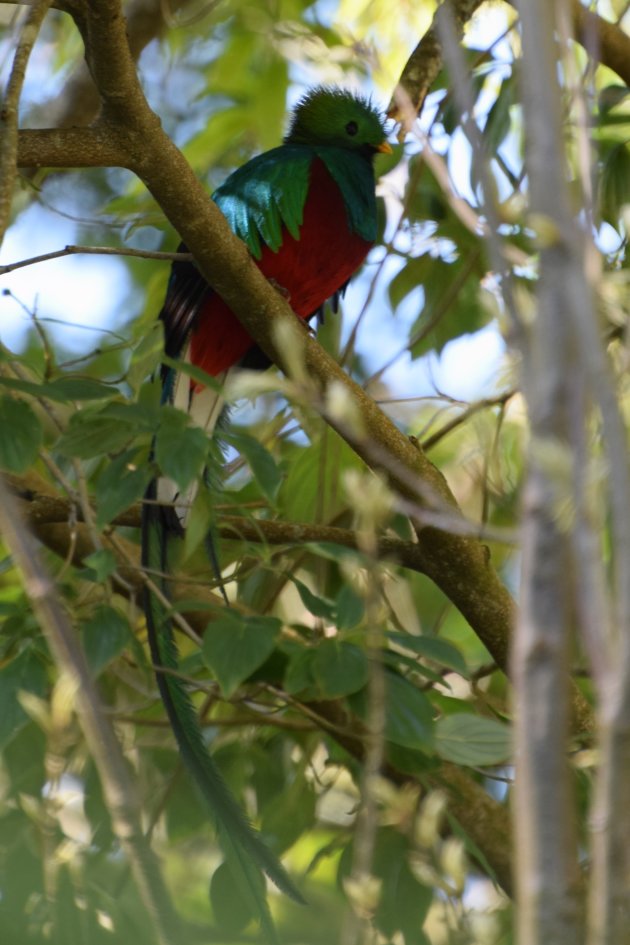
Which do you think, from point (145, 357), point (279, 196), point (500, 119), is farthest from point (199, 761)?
point (500, 119)

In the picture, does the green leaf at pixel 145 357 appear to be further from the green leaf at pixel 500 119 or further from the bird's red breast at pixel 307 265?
the green leaf at pixel 500 119

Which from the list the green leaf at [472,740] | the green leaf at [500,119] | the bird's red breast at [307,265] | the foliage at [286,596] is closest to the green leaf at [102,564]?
the foliage at [286,596]

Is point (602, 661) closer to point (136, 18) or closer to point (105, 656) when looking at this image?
point (105, 656)

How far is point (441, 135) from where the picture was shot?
7.59 ft

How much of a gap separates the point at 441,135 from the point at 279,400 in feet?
2.89

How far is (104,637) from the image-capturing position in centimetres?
144

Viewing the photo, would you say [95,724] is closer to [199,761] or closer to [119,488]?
[119,488]

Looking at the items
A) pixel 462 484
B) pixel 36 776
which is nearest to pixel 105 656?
pixel 36 776

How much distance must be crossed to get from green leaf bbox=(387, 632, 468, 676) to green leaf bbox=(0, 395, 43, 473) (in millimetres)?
503

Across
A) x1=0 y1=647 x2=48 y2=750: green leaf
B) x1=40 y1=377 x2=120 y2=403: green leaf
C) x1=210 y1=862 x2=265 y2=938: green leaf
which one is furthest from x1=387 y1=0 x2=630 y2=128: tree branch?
x1=210 y1=862 x2=265 y2=938: green leaf

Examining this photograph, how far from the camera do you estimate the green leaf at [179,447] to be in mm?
1298

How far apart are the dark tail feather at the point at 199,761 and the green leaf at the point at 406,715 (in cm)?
20

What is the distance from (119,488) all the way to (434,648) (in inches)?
17.2

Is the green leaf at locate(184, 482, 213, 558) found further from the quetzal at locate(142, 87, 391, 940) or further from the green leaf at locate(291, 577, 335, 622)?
the quetzal at locate(142, 87, 391, 940)
